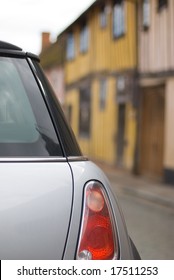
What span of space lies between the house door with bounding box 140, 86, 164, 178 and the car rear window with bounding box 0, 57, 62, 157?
40.6 ft

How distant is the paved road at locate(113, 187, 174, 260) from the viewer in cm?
590

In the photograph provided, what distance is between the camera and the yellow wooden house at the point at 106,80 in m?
16.2

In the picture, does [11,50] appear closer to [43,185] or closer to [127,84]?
[43,185]

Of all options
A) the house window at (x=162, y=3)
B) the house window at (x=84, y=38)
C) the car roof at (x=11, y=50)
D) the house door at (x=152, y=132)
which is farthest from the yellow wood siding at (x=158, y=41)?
the car roof at (x=11, y=50)

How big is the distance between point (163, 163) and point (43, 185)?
40.3 feet

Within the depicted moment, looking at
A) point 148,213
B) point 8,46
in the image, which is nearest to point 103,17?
point 148,213

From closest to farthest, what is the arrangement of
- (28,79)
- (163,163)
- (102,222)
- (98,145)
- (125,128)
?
(102,222) → (28,79) → (163,163) → (125,128) → (98,145)

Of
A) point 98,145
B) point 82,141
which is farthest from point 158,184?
point 82,141

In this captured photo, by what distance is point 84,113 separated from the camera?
898 inches

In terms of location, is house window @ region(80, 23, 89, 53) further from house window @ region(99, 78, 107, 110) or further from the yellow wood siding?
the yellow wood siding

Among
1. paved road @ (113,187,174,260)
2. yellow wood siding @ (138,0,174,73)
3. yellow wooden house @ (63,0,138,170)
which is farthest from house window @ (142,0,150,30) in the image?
paved road @ (113,187,174,260)

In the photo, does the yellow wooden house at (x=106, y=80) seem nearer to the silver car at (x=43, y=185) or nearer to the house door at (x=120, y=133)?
the house door at (x=120, y=133)

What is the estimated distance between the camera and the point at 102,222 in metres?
2.06
